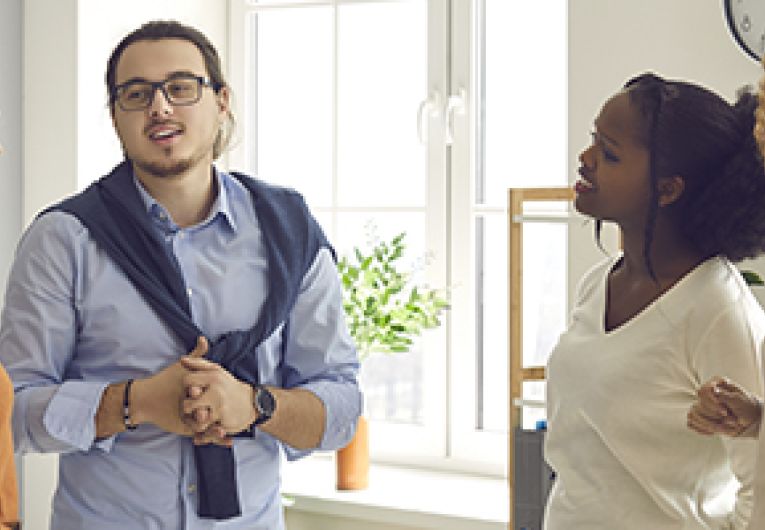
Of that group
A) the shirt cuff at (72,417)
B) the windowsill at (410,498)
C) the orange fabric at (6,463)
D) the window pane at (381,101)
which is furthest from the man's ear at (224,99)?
the window pane at (381,101)

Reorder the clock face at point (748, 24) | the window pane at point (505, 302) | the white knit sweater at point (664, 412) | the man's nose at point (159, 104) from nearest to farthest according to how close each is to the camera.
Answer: the white knit sweater at point (664, 412), the man's nose at point (159, 104), the clock face at point (748, 24), the window pane at point (505, 302)

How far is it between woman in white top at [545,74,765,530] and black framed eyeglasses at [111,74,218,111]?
0.61m

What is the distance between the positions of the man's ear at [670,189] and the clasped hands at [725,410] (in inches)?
13.3

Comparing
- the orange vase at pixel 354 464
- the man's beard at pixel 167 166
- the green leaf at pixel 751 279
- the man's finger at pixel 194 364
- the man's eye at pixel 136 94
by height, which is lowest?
the orange vase at pixel 354 464

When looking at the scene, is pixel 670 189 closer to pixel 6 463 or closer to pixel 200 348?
pixel 200 348

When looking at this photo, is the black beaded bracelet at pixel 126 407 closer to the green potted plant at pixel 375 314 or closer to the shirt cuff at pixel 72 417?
the shirt cuff at pixel 72 417

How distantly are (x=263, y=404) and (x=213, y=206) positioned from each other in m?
0.34

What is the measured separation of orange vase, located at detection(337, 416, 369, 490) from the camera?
10.4 feet

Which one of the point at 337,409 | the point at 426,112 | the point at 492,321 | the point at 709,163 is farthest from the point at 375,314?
the point at 709,163

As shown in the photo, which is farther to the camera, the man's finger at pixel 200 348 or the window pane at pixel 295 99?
the window pane at pixel 295 99

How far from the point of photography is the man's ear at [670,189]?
5.38 feet

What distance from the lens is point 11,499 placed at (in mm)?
1416

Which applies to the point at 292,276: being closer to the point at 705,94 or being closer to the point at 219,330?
the point at 219,330

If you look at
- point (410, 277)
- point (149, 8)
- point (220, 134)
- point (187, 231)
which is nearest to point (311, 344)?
point (187, 231)
